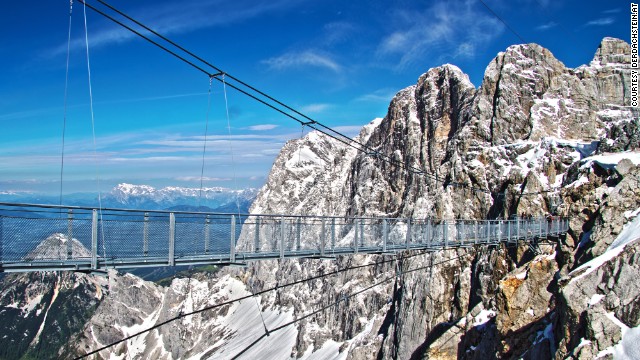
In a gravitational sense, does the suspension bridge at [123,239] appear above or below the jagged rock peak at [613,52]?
below

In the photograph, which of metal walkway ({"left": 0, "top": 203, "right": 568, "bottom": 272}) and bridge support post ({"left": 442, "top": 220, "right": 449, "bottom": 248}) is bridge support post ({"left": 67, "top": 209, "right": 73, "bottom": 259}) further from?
bridge support post ({"left": 442, "top": 220, "right": 449, "bottom": 248})

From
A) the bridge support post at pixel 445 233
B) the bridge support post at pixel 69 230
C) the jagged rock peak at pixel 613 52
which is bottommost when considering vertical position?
the bridge support post at pixel 445 233

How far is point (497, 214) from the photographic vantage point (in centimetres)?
5200

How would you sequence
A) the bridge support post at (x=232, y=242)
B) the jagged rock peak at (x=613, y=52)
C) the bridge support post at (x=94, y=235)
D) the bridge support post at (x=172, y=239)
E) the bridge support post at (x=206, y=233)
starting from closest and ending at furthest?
the bridge support post at (x=94, y=235) < the bridge support post at (x=172, y=239) < the bridge support post at (x=232, y=242) < the bridge support post at (x=206, y=233) < the jagged rock peak at (x=613, y=52)

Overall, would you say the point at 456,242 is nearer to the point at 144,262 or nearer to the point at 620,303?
the point at 620,303

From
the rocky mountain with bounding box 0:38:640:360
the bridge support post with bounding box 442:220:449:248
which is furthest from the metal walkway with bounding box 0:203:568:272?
the bridge support post with bounding box 442:220:449:248

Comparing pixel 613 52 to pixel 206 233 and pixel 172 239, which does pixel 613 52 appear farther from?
pixel 172 239

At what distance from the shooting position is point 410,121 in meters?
91.5

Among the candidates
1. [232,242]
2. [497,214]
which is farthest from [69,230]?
[497,214]

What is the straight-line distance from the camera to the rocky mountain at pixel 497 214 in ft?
60.3

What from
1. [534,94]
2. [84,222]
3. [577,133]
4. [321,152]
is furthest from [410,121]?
[321,152]

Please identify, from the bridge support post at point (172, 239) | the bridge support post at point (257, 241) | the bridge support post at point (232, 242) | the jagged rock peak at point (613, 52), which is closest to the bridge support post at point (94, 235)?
the bridge support post at point (172, 239)

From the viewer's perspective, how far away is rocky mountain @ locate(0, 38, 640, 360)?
724 inches

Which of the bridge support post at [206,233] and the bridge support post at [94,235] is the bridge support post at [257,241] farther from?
the bridge support post at [94,235]
